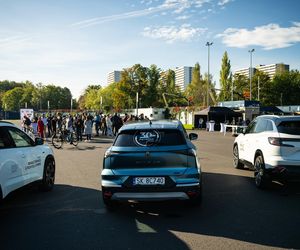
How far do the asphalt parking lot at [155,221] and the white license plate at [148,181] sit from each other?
0.63 m

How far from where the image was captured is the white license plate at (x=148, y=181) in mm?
5570

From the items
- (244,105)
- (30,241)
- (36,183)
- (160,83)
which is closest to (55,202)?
(36,183)

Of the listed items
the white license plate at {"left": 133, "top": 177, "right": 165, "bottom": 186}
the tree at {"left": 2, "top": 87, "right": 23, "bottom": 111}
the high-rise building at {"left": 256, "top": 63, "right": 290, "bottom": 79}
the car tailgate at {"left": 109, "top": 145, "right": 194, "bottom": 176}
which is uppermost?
the high-rise building at {"left": 256, "top": 63, "right": 290, "bottom": 79}

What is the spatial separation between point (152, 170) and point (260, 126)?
14.4 feet

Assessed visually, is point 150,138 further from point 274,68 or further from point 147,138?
point 274,68

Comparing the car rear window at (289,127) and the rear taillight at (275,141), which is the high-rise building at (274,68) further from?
the rear taillight at (275,141)

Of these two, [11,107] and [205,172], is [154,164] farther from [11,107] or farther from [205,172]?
[11,107]

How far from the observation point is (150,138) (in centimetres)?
591

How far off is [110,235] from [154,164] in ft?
4.45

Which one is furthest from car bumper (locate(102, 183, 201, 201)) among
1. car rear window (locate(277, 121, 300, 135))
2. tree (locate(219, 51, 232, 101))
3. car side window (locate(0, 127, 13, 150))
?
tree (locate(219, 51, 232, 101))

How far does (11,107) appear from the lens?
460ft

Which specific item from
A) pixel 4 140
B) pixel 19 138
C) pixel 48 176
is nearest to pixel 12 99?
pixel 48 176

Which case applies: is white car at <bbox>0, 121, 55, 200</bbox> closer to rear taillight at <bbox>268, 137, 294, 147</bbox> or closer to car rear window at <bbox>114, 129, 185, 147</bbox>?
car rear window at <bbox>114, 129, 185, 147</bbox>

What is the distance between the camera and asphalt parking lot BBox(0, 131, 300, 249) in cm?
464
